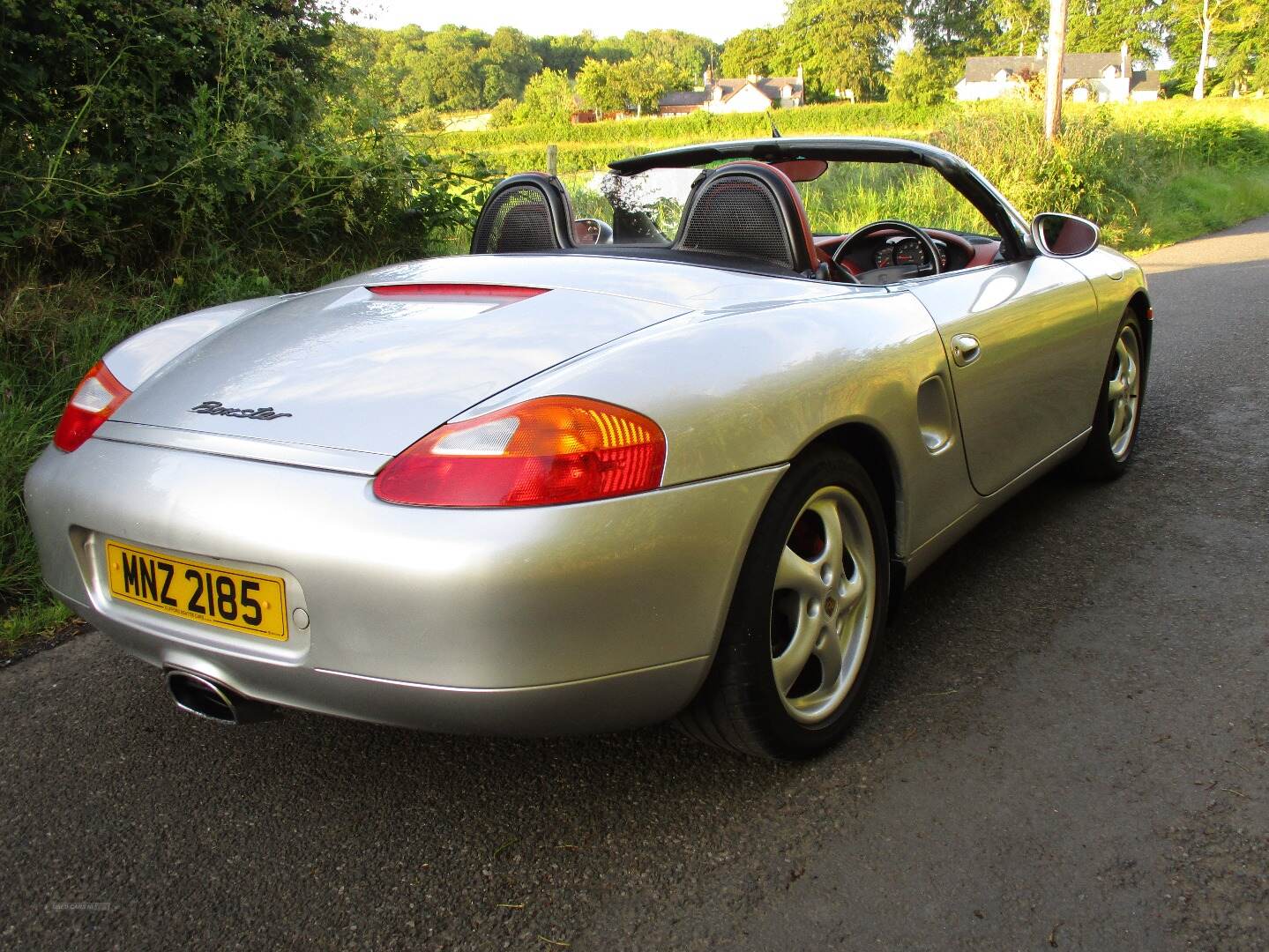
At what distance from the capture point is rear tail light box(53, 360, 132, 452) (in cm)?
226

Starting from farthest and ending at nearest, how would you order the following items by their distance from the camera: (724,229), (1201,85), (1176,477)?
(1201,85) → (1176,477) → (724,229)

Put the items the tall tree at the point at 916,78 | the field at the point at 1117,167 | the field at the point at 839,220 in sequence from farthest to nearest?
the tall tree at the point at 916,78
the field at the point at 1117,167
the field at the point at 839,220

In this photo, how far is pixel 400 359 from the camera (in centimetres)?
211

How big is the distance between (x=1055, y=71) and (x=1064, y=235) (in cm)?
1266

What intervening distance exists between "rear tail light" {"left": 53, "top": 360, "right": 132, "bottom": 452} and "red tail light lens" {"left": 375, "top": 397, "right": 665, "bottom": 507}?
0.86 meters

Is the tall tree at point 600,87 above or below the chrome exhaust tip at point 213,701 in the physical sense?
above

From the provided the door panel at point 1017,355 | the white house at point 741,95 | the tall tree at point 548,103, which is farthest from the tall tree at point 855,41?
the door panel at point 1017,355

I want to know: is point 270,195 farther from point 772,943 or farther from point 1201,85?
point 1201,85

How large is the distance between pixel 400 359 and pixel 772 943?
1.26 metres

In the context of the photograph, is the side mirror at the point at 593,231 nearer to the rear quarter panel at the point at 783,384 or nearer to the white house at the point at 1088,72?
the rear quarter panel at the point at 783,384

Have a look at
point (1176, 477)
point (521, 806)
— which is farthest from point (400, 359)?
point (1176, 477)

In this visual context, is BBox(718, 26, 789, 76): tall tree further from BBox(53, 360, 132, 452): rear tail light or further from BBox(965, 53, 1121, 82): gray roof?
BBox(53, 360, 132, 452): rear tail light

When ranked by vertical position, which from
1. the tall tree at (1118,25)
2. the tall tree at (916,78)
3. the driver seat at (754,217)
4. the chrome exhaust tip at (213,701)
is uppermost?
the tall tree at (1118,25)

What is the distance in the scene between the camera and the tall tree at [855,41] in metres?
95.2
